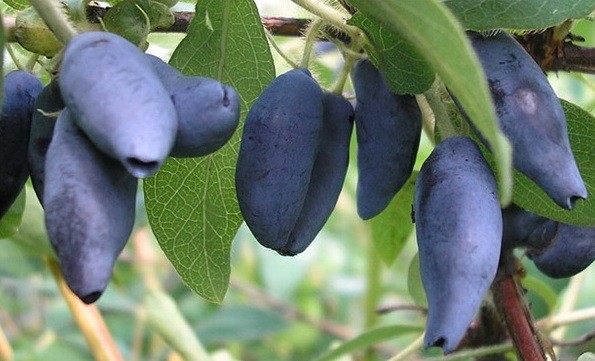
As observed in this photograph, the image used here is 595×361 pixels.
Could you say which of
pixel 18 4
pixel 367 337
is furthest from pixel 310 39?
pixel 367 337

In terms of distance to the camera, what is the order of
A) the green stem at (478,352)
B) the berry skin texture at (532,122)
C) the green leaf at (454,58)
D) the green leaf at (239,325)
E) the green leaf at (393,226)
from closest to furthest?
the green leaf at (454,58)
the berry skin texture at (532,122)
the green stem at (478,352)
the green leaf at (393,226)
the green leaf at (239,325)

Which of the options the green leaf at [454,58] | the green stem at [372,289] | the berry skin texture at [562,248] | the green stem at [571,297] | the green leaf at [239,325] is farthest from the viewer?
the green leaf at [239,325]

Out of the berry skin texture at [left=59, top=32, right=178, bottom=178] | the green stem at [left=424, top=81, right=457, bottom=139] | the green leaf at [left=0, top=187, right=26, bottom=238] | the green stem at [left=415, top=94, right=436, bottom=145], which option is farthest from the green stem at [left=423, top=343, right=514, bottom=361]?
the berry skin texture at [left=59, top=32, right=178, bottom=178]

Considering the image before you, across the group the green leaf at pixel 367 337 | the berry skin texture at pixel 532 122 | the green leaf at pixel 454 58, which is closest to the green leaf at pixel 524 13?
the berry skin texture at pixel 532 122

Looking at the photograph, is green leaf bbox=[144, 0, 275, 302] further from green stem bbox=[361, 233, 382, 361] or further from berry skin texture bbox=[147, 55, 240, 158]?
green stem bbox=[361, 233, 382, 361]

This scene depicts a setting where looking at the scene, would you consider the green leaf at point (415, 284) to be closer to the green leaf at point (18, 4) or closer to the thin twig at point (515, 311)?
the thin twig at point (515, 311)
